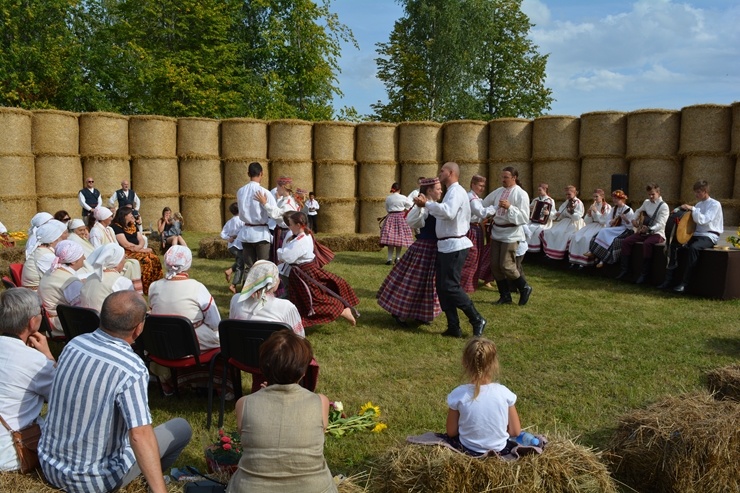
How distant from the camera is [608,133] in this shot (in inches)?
578

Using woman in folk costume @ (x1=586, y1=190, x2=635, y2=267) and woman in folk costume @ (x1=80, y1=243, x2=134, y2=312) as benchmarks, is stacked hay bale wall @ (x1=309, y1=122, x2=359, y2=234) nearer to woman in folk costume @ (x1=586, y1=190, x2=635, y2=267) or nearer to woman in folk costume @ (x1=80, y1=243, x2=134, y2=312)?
woman in folk costume @ (x1=586, y1=190, x2=635, y2=267)

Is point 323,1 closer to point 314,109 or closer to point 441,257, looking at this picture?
point 314,109

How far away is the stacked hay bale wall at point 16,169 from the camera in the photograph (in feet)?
46.8

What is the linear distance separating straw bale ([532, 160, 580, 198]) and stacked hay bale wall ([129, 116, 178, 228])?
9.31 meters

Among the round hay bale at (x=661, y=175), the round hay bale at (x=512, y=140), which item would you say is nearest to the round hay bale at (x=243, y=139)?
the round hay bale at (x=512, y=140)

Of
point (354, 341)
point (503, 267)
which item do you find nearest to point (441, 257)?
point (354, 341)

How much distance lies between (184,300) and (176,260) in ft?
1.02

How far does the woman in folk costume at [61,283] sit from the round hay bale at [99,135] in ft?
34.7

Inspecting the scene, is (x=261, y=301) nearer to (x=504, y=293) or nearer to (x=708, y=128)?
(x=504, y=293)

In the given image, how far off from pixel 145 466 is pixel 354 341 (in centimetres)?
413

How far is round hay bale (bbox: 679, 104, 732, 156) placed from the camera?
519 inches

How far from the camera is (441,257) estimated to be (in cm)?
689

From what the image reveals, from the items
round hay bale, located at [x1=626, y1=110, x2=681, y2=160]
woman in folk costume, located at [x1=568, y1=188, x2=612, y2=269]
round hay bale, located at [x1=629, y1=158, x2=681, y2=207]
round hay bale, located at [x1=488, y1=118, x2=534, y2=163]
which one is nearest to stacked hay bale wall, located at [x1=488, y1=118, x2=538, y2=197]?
round hay bale, located at [x1=488, y1=118, x2=534, y2=163]

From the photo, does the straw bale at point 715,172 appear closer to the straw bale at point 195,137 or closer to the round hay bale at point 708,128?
the round hay bale at point 708,128
